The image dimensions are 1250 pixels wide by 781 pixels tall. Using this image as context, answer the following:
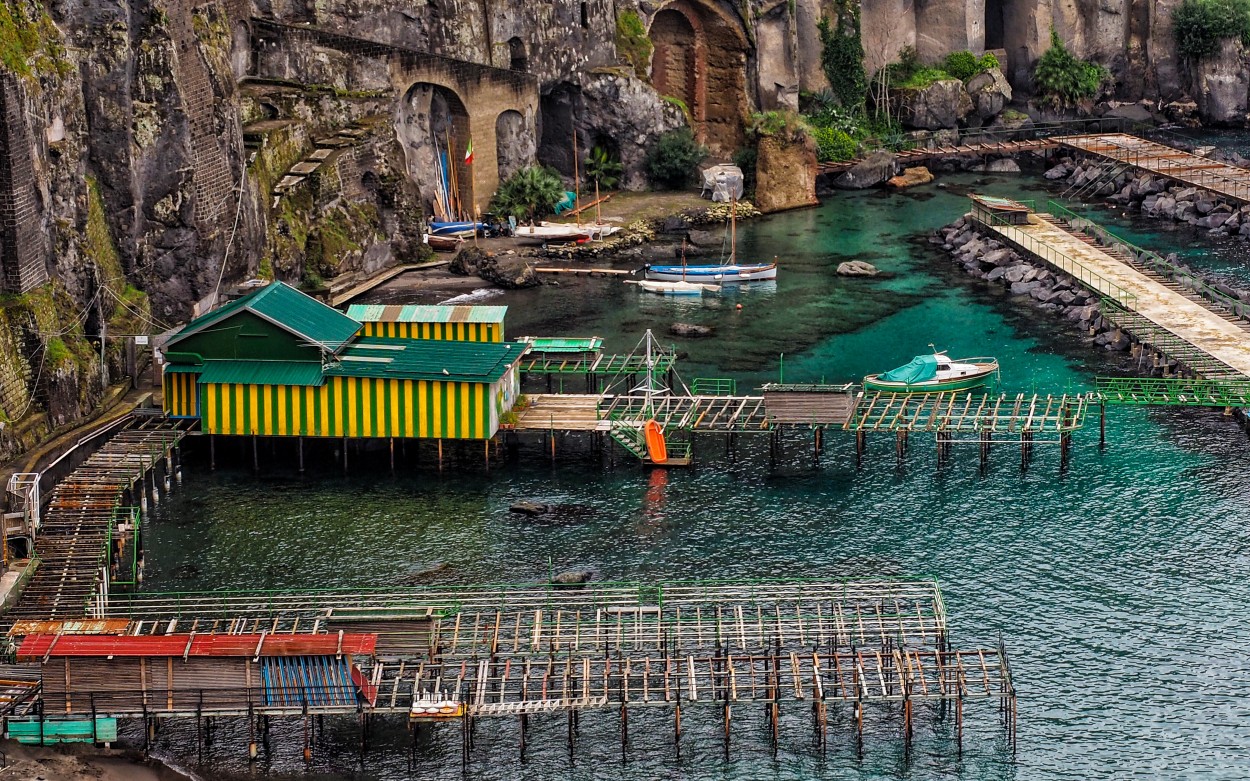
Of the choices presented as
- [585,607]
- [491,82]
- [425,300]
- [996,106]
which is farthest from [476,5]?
[585,607]

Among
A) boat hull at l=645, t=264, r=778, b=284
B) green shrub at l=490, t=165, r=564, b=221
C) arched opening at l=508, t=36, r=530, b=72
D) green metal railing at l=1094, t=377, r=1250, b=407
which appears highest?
arched opening at l=508, t=36, r=530, b=72

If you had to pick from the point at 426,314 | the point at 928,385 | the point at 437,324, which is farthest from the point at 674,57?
the point at 437,324

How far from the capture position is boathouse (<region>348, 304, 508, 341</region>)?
97.8 m

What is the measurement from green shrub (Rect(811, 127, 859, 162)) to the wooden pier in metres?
90.0

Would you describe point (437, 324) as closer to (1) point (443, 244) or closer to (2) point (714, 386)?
(2) point (714, 386)

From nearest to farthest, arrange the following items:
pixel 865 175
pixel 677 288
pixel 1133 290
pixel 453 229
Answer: pixel 1133 290
pixel 677 288
pixel 453 229
pixel 865 175

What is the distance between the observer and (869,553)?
79000 mm

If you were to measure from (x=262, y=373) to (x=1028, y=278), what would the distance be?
53.4 metres

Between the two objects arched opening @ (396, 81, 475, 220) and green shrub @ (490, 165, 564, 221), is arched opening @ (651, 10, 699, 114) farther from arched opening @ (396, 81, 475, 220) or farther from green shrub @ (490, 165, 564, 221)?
arched opening @ (396, 81, 475, 220)

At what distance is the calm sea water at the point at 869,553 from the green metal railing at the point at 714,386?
8.01ft

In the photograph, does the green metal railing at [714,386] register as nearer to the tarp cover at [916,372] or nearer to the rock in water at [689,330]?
the tarp cover at [916,372]

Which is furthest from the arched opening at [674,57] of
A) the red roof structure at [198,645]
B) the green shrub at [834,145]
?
the red roof structure at [198,645]

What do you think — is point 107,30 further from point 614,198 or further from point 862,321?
point 614,198

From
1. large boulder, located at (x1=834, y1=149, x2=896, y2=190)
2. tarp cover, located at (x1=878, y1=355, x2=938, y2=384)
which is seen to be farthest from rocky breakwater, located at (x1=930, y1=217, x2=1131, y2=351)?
large boulder, located at (x1=834, y1=149, x2=896, y2=190)
